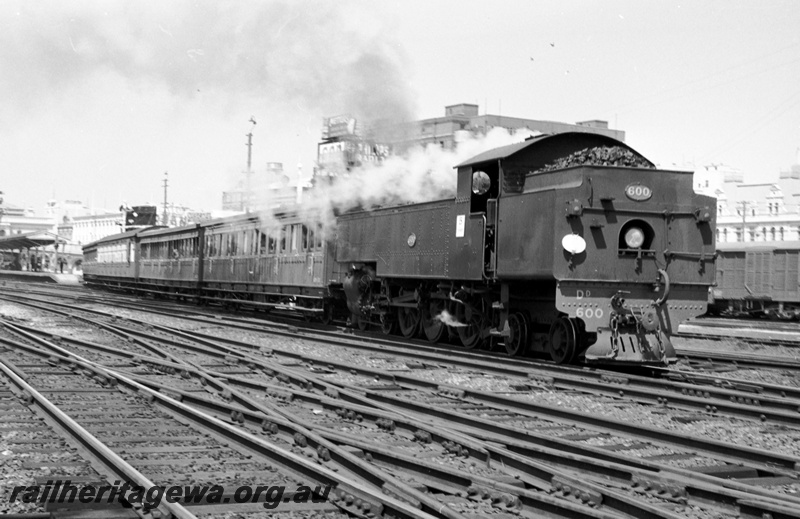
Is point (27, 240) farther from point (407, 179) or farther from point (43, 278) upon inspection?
point (407, 179)

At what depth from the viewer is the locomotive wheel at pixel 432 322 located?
16828mm

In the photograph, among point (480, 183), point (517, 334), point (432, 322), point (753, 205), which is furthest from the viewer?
point (753, 205)

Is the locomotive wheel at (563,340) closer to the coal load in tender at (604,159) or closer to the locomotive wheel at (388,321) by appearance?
the coal load in tender at (604,159)

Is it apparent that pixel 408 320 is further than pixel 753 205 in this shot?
No

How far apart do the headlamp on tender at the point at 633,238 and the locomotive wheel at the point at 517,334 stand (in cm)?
227

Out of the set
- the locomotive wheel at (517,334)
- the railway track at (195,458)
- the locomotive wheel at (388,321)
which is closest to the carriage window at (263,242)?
the locomotive wheel at (388,321)

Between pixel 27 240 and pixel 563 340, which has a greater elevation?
pixel 27 240

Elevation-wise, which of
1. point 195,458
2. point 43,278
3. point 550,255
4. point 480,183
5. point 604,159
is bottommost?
point 195,458

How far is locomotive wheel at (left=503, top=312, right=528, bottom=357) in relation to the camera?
14.3 m

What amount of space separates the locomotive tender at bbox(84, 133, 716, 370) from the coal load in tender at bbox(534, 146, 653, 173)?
0.08 feet

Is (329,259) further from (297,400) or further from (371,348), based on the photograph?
(297,400)

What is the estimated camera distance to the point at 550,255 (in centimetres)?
1270

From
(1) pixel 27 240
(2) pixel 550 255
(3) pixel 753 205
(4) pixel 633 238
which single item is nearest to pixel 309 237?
(2) pixel 550 255

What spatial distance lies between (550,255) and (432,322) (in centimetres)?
485
